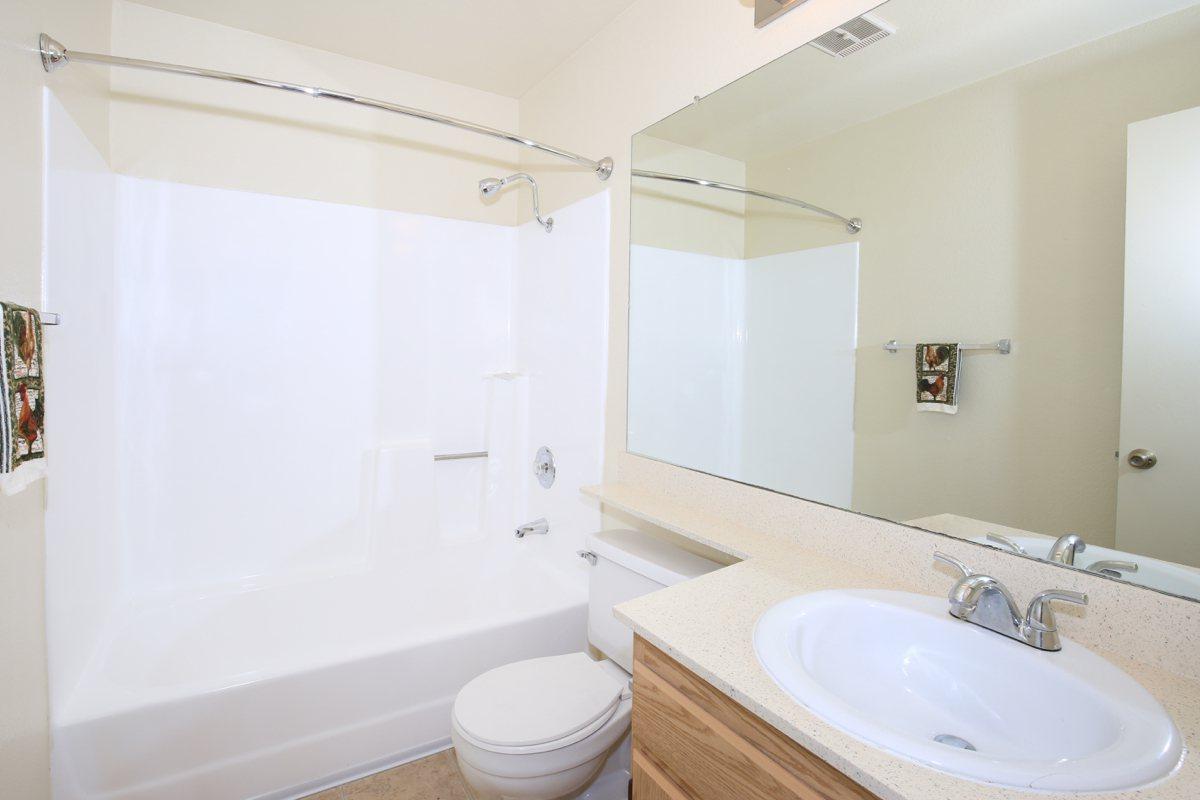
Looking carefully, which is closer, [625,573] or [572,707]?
[572,707]

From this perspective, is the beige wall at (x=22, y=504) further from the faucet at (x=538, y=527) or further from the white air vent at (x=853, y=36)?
the white air vent at (x=853, y=36)

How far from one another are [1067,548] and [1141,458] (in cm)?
18

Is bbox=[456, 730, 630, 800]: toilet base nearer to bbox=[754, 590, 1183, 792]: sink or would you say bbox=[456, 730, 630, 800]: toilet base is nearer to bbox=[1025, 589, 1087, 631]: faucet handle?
bbox=[754, 590, 1183, 792]: sink

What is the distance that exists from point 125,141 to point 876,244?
8.38 ft

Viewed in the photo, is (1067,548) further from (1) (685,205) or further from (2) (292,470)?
(2) (292,470)

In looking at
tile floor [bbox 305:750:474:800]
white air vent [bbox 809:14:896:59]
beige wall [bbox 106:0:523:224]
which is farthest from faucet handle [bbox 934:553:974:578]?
beige wall [bbox 106:0:523:224]

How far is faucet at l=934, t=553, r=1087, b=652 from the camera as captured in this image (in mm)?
834

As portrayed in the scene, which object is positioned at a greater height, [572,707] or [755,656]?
[755,656]

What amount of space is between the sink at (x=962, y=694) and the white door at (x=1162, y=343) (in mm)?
234

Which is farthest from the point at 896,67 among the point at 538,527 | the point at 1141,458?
the point at 538,527

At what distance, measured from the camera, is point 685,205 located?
180 cm

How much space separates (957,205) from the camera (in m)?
1.08

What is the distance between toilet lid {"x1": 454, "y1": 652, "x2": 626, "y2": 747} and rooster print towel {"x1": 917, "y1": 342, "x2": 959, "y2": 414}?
1073 mm

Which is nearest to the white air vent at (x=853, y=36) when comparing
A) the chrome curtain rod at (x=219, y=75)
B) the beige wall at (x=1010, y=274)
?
the beige wall at (x=1010, y=274)
